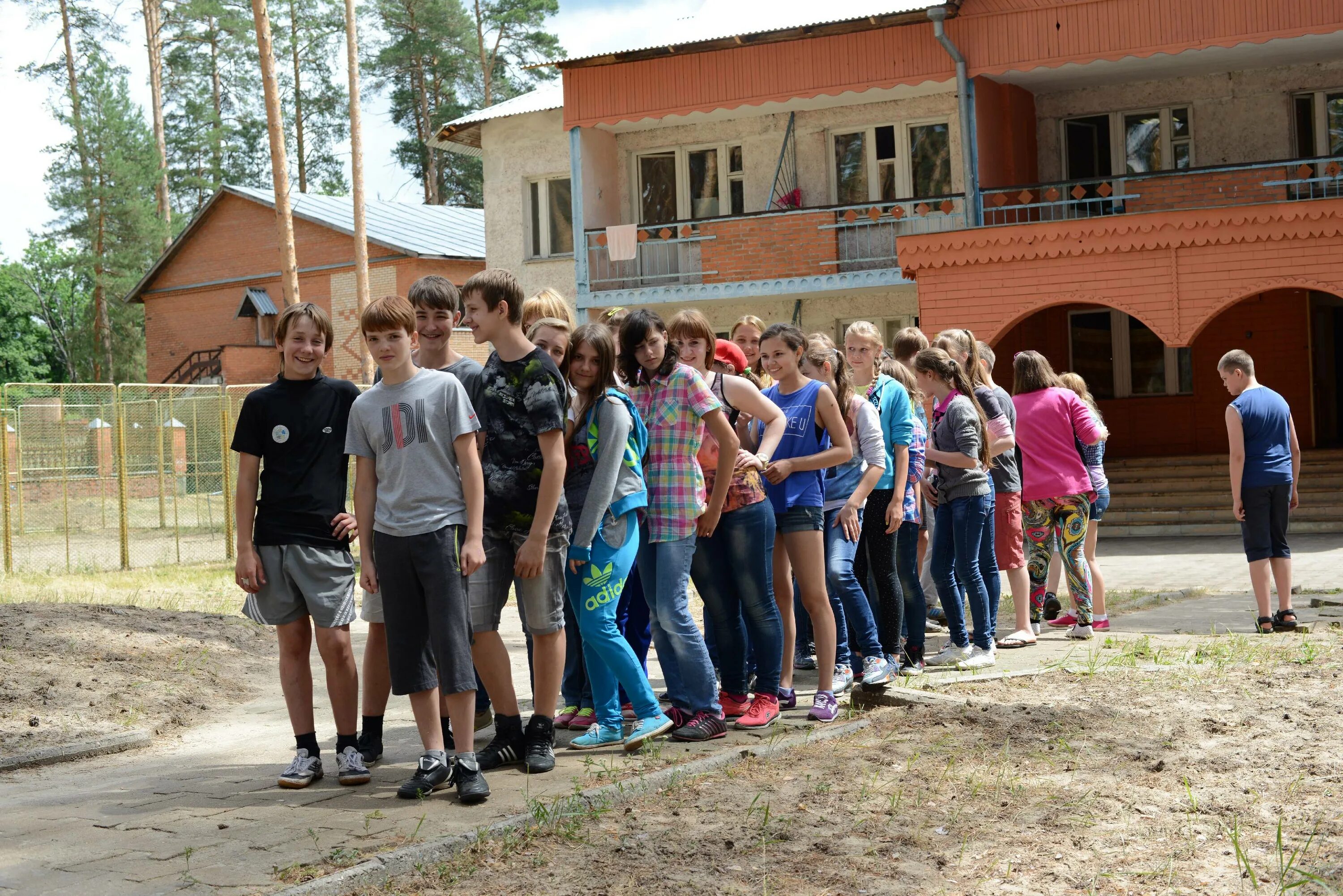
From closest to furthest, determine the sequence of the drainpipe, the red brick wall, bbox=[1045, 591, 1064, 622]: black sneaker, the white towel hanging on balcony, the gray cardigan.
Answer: the gray cardigan, bbox=[1045, 591, 1064, 622]: black sneaker, the drainpipe, the red brick wall, the white towel hanging on balcony

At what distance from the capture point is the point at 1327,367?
22.0 metres

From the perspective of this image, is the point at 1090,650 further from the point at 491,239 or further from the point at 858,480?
the point at 491,239

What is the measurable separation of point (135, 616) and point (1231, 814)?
315 inches

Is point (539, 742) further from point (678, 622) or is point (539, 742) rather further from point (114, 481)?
point (114, 481)

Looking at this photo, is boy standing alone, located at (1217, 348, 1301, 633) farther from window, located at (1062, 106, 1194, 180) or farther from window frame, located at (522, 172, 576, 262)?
window frame, located at (522, 172, 576, 262)

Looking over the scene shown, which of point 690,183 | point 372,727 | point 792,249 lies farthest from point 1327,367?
point 372,727

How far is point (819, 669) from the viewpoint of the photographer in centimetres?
636

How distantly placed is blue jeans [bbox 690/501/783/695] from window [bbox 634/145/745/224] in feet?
58.3

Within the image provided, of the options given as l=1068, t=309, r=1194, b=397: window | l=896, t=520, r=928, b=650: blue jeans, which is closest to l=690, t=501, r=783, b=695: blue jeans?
l=896, t=520, r=928, b=650: blue jeans

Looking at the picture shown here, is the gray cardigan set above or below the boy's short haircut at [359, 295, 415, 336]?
below

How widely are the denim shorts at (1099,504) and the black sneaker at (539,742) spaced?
4.74 metres

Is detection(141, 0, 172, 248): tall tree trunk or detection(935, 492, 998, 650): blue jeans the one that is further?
detection(141, 0, 172, 248): tall tree trunk

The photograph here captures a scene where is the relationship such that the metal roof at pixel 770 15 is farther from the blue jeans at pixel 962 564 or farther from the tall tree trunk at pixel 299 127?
the tall tree trunk at pixel 299 127

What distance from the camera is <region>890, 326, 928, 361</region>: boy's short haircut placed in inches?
328
